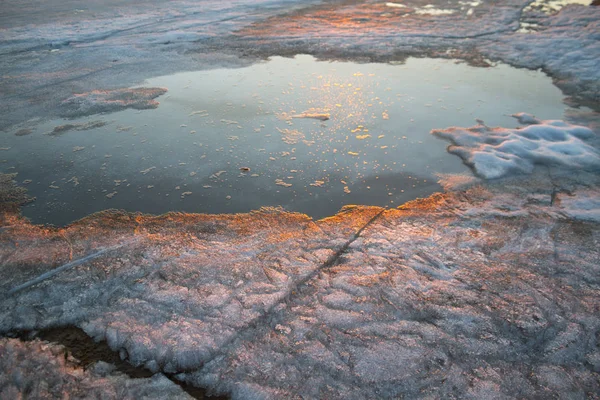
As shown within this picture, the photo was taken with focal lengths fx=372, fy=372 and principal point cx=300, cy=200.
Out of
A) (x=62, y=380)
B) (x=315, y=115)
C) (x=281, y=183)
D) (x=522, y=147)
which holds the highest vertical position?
(x=315, y=115)

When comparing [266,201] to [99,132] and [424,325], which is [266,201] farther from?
[99,132]

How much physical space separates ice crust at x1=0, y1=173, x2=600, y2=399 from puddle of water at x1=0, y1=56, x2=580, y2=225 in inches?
10.1

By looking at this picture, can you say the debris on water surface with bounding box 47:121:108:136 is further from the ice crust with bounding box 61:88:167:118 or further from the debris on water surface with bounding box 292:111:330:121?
the debris on water surface with bounding box 292:111:330:121

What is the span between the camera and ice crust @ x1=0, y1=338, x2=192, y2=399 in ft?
5.68

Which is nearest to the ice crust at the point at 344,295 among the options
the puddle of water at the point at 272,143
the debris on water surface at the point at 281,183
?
the puddle of water at the point at 272,143

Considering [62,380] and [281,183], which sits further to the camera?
[281,183]

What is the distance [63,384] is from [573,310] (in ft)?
8.89

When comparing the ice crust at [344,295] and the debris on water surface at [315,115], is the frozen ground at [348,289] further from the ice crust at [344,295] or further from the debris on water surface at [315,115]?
the debris on water surface at [315,115]

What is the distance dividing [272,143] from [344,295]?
2.05 m

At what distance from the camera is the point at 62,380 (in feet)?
5.87

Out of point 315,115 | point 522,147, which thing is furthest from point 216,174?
point 522,147

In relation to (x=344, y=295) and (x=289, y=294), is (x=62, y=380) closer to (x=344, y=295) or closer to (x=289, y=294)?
(x=289, y=294)

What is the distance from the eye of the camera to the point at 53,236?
8.89 ft

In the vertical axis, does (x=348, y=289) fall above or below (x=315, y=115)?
below
